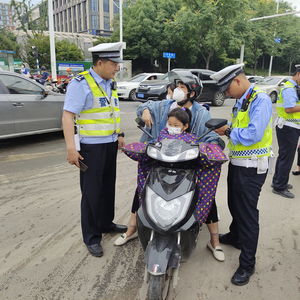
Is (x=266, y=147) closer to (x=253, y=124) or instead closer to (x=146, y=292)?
(x=253, y=124)

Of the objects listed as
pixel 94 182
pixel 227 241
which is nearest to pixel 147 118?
pixel 94 182

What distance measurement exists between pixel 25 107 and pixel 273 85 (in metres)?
16.0

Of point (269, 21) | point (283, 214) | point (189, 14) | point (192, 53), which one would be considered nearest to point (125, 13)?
point (192, 53)

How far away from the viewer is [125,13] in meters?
31.2

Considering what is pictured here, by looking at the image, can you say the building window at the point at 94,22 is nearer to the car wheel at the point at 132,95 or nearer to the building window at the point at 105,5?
the building window at the point at 105,5

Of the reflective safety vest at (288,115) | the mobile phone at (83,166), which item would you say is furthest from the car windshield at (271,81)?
the mobile phone at (83,166)

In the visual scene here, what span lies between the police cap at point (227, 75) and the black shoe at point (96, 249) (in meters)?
1.91

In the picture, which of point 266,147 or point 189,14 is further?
A: point 189,14

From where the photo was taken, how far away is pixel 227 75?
2.41m

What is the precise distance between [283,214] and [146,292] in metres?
A: 2.32

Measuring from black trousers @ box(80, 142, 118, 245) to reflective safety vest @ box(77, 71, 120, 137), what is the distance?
14cm

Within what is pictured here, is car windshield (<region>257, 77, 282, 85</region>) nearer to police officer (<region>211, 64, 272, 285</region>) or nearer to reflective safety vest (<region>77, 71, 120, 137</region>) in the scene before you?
police officer (<region>211, 64, 272, 285</region>)

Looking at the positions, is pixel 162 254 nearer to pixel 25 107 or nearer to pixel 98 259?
pixel 98 259

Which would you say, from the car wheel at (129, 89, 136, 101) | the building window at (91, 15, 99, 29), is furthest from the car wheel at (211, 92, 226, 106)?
the building window at (91, 15, 99, 29)
